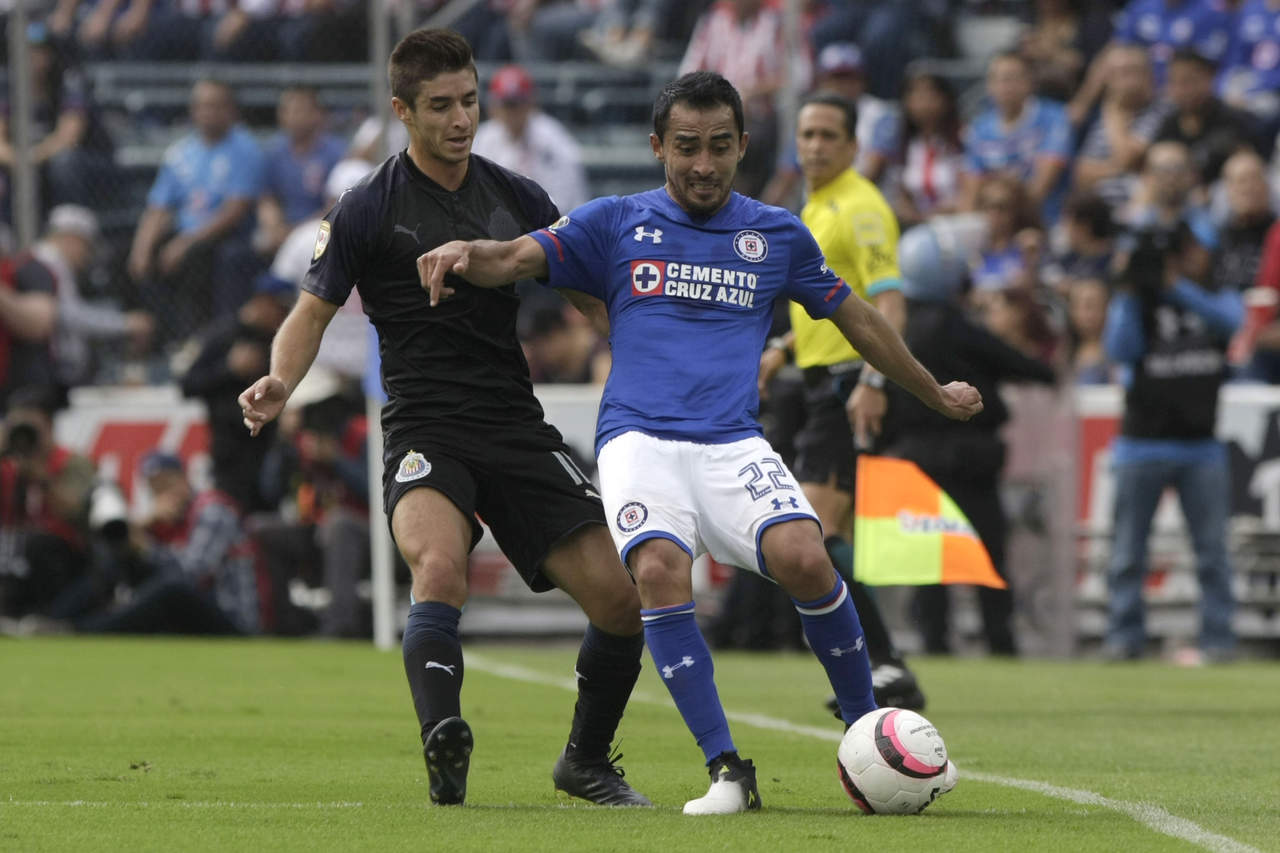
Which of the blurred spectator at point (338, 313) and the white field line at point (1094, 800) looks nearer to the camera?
the white field line at point (1094, 800)

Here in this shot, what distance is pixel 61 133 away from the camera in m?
16.3

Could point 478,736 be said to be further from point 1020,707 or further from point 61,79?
point 61,79

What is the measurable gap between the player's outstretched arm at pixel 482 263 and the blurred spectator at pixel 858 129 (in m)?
7.24

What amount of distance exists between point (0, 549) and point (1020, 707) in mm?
7688

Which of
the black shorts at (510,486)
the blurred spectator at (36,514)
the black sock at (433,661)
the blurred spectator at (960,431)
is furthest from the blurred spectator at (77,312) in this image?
the black sock at (433,661)

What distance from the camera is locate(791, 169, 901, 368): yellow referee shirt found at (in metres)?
8.85

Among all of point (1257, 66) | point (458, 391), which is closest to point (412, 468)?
point (458, 391)

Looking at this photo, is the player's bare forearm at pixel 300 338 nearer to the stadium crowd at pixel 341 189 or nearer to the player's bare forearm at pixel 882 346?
the player's bare forearm at pixel 882 346

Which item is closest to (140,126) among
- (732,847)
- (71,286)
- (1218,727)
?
(71,286)

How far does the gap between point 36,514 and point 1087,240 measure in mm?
7585

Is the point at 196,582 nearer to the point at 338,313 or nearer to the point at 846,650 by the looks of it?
the point at 338,313

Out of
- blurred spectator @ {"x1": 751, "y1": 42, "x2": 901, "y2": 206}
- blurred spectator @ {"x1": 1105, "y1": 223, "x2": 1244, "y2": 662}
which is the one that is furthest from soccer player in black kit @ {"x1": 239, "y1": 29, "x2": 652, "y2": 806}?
blurred spectator @ {"x1": 1105, "y1": 223, "x2": 1244, "y2": 662}

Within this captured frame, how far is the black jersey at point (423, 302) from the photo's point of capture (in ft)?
20.2

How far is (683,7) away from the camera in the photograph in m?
18.3
